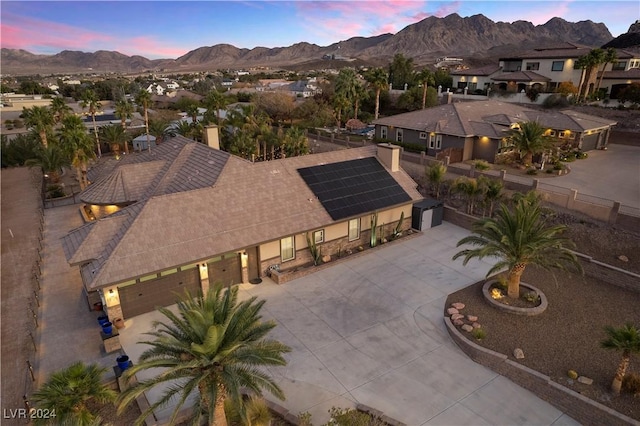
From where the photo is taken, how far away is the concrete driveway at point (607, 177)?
1152 inches

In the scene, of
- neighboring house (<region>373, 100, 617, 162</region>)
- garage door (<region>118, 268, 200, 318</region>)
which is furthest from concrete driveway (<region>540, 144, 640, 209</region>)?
garage door (<region>118, 268, 200, 318</region>)

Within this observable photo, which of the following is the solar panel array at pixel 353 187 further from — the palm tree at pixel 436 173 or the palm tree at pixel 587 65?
the palm tree at pixel 587 65

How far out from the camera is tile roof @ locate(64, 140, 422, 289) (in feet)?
56.6

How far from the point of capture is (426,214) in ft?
91.2

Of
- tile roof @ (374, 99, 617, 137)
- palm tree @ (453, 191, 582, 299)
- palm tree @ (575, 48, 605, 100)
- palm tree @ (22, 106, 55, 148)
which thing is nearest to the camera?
palm tree @ (453, 191, 582, 299)

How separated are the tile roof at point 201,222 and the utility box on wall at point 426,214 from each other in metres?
8.21

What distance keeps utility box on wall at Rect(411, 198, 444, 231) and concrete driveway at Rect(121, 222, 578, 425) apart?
438 centimetres

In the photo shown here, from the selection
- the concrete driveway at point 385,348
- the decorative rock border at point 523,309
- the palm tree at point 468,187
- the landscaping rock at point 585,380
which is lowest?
the concrete driveway at point 385,348

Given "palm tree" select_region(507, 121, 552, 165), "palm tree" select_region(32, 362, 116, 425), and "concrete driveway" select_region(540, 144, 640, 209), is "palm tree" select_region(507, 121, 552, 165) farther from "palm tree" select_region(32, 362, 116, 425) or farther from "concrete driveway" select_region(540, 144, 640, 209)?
"palm tree" select_region(32, 362, 116, 425)

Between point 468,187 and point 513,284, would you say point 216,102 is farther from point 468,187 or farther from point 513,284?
point 513,284

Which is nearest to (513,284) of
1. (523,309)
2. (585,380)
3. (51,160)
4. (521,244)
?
(523,309)

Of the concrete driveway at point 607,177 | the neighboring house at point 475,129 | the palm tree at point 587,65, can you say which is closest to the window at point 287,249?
the concrete driveway at point 607,177

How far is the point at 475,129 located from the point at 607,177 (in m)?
12.5

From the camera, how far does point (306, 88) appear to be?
114 m
